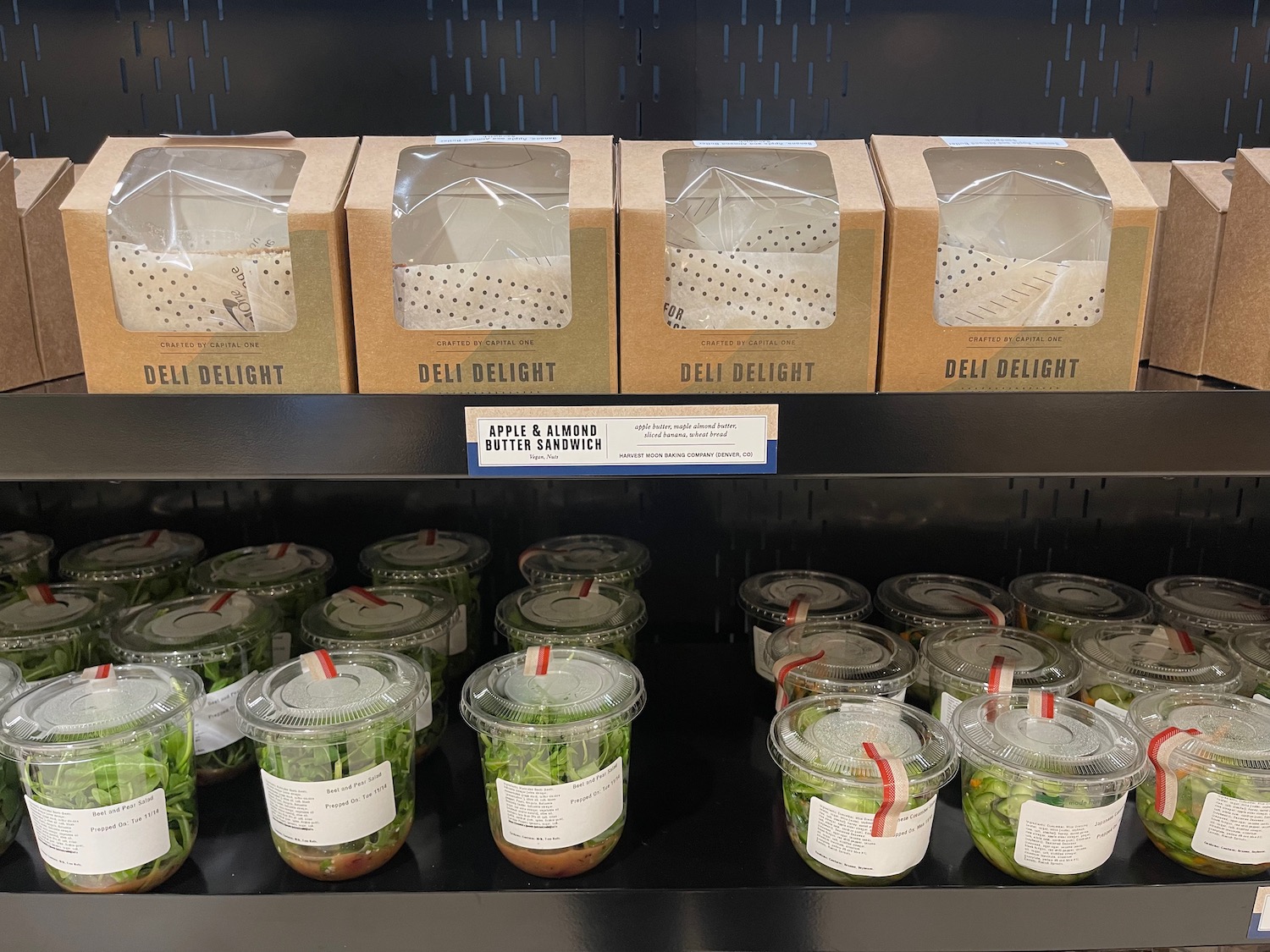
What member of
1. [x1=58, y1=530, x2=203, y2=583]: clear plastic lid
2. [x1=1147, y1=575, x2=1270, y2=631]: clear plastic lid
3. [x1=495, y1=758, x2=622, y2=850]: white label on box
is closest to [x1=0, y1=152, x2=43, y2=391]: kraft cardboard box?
[x1=58, y1=530, x2=203, y2=583]: clear plastic lid


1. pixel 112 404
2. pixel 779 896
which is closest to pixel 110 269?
pixel 112 404

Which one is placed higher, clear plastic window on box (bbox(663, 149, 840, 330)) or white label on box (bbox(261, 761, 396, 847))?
clear plastic window on box (bbox(663, 149, 840, 330))

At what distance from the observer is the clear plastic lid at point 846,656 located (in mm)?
1010

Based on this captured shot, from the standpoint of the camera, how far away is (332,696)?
0.90 m

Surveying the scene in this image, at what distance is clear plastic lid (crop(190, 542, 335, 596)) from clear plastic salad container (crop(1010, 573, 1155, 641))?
1014mm

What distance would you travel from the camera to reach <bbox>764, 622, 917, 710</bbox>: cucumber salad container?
1010 mm

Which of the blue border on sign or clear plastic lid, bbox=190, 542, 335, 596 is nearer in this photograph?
the blue border on sign

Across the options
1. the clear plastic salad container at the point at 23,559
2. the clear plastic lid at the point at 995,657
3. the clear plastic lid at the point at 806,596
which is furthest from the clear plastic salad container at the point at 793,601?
the clear plastic salad container at the point at 23,559

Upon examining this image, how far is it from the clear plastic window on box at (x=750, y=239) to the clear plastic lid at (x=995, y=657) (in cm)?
49

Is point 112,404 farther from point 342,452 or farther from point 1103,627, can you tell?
point 1103,627

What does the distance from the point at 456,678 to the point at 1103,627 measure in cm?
87

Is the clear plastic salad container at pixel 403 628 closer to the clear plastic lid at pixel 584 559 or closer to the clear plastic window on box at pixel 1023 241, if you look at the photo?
the clear plastic lid at pixel 584 559

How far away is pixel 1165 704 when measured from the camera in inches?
36.8

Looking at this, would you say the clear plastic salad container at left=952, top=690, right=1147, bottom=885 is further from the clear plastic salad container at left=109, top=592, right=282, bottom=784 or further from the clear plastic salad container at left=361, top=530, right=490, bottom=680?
the clear plastic salad container at left=109, top=592, right=282, bottom=784
